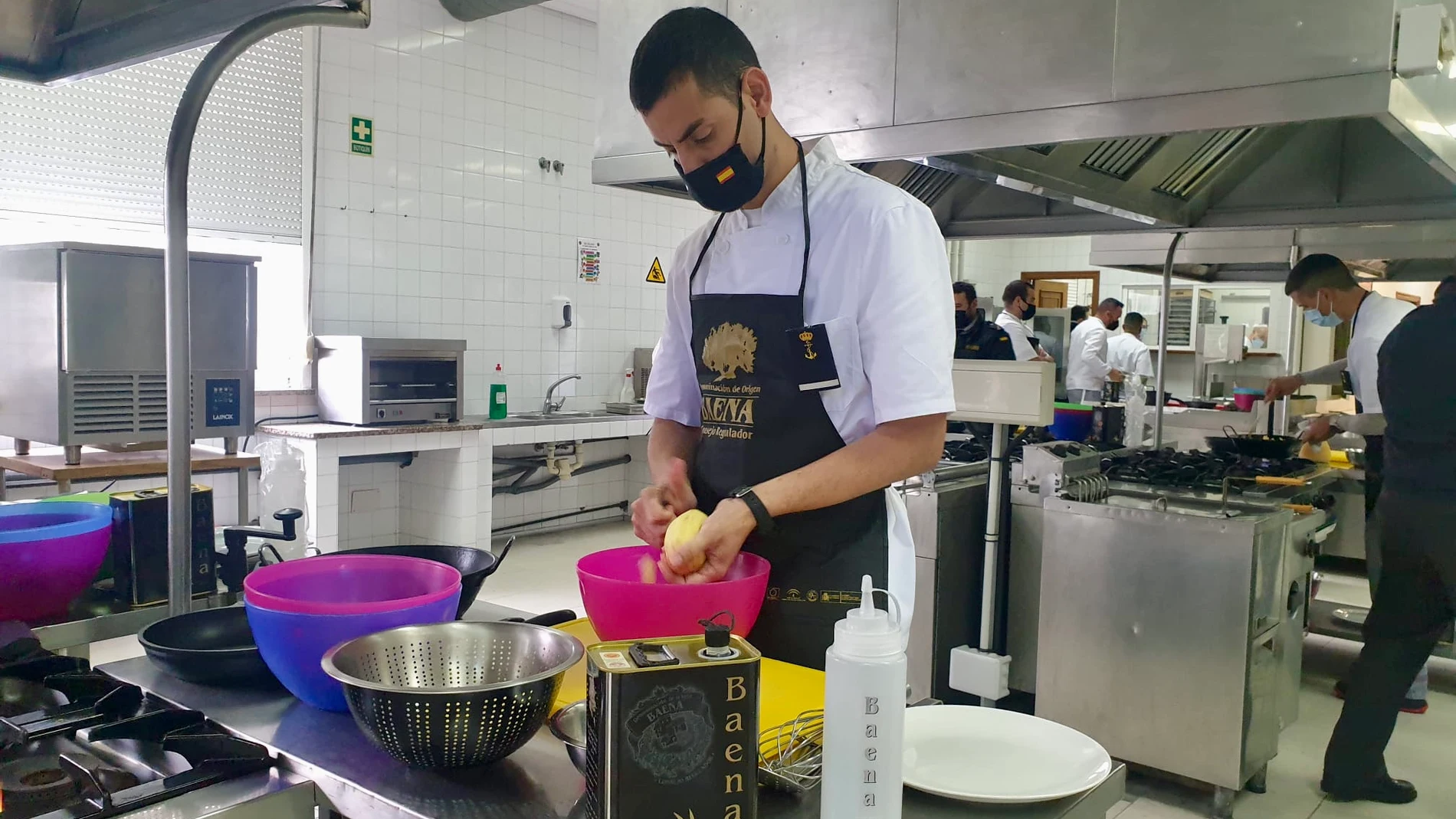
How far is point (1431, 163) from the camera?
222 centimetres

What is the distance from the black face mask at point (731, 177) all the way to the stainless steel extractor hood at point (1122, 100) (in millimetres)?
939

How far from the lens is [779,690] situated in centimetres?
110

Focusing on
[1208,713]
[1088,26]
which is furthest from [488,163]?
[1208,713]

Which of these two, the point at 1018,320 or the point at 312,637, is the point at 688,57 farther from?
the point at 1018,320

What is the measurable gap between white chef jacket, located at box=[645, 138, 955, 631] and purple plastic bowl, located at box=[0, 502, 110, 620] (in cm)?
101

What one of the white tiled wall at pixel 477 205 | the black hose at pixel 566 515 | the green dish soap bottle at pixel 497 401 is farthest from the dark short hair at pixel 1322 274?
the black hose at pixel 566 515

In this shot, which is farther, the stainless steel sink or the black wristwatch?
the stainless steel sink

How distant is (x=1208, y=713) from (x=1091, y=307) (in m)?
8.91

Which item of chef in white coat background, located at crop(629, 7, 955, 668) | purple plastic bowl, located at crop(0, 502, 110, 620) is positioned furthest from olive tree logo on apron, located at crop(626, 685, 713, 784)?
purple plastic bowl, located at crop(0, 502, 110, 620)

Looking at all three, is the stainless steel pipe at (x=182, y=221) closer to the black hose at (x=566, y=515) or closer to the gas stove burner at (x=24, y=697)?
the gas stove burner at (x=24, y=697)

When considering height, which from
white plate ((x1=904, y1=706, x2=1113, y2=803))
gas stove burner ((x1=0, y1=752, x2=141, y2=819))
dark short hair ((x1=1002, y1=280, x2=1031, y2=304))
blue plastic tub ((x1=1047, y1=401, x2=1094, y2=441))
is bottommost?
gas stove burner ((x1=0, y1=752, x2=141, y2=819))

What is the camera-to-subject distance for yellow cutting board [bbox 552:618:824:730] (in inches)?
40.4

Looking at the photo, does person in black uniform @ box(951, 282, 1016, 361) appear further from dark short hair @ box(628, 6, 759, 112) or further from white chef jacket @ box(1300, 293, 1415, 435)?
dark short hair @ box(628, 6, 759, 112)

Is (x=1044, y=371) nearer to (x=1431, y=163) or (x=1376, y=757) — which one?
(x=1431, y=163)
